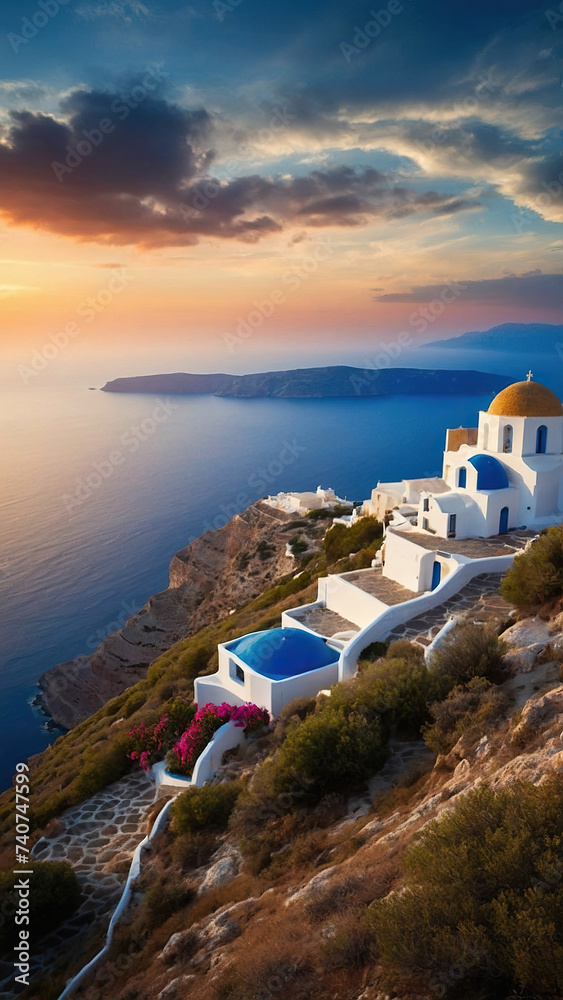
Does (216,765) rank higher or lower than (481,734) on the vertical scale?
lower

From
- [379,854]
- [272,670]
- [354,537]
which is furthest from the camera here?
[354,537]

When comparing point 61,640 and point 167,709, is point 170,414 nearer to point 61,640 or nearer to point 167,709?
point 61,640

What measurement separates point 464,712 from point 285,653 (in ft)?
21.6

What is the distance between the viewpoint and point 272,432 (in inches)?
5433

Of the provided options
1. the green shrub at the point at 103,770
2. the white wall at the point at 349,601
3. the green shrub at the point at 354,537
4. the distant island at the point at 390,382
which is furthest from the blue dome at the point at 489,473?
the distant island at the point at 390,382

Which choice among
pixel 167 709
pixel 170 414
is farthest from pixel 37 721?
pixel 170 414

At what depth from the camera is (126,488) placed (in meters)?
94.2

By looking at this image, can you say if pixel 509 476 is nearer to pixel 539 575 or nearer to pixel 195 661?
pixel 539 575

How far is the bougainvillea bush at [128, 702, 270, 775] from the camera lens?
46.1 feet

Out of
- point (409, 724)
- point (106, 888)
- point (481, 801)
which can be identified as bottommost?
point (106, 888)

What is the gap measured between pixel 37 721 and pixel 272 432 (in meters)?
102

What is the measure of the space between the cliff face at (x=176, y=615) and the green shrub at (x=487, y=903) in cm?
3542

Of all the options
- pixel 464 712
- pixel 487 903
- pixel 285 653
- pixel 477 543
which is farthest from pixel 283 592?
pixel 487 903

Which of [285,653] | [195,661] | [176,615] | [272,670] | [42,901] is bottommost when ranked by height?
[176,615]
